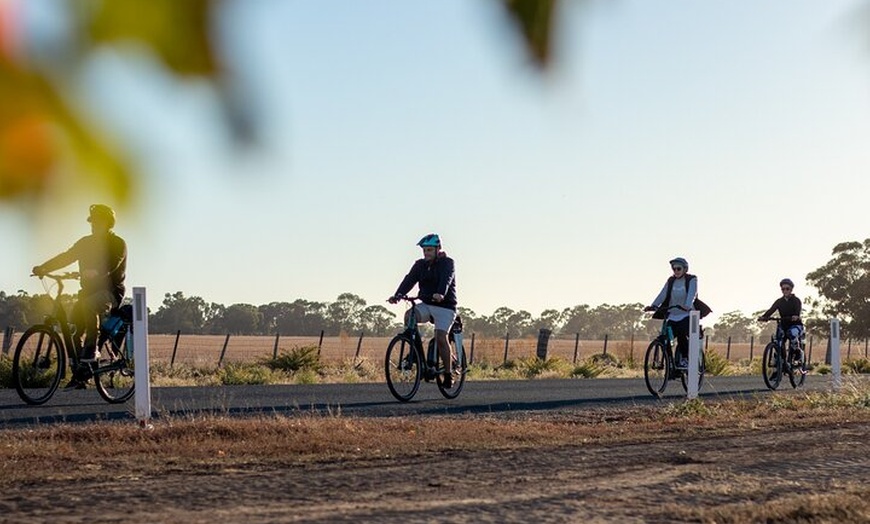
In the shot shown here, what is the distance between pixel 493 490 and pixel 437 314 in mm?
7087

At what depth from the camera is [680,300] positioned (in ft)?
50.1

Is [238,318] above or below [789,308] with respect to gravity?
below

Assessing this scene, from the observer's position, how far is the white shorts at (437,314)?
13.1 meters

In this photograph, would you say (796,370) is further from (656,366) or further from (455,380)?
(455,380)

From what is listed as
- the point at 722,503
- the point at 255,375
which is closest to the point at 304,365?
the point at 255,375

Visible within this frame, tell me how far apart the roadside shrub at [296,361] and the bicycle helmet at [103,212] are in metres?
23.2

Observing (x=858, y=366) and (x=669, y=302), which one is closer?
(x=669, y=302)

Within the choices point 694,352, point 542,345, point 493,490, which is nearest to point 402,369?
point 694,352

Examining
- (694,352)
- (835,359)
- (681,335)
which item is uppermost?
(681,335)

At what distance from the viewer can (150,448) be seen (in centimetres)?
797

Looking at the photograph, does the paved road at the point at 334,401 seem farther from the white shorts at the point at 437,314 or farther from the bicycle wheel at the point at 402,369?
the white shorts at the point at 437,314

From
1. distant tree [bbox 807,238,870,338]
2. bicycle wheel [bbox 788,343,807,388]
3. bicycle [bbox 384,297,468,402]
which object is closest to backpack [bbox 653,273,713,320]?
bicycle [bbox 384,297,468,402]

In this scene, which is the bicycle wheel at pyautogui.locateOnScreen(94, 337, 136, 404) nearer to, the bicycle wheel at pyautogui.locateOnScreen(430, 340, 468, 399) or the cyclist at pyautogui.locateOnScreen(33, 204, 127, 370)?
the bicycle wheel at pyautogui.locateOnScreen(430, 340, 468, 399)

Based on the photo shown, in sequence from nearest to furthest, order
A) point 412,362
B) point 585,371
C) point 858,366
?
point 412,362, point 585,371, point 858,366
